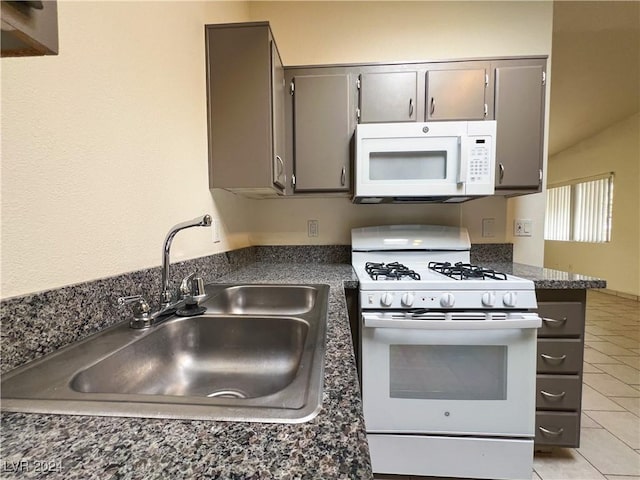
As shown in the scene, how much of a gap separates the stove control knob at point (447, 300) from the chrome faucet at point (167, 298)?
97 cm

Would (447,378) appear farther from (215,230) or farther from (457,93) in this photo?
(457,93)

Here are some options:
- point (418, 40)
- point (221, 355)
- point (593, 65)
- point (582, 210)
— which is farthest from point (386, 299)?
point (582, 210)

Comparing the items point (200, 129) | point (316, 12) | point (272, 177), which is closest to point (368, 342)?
point (272, 177)

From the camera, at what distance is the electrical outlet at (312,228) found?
2.07 metres

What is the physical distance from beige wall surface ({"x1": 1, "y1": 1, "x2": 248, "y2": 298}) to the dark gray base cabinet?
1.68m

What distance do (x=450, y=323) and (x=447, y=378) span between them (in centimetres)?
27

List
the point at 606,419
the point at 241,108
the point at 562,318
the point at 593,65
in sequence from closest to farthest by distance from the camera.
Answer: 1. the point at 562,318
2. the point at 241,108
3. the point at 606,419
4. the point at 593,65

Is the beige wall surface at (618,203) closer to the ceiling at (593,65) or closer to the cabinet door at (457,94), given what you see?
the ceiling at (593,65)

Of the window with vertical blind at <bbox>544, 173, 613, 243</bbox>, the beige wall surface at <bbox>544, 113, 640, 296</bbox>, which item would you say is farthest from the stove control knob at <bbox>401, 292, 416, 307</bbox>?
the beige wall surface at <bbox>544, 113, 640, 296</bbox>

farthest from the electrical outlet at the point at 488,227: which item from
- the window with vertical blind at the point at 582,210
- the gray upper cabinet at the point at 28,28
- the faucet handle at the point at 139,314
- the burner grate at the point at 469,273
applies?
the window with vertical blind at the point at 582,210

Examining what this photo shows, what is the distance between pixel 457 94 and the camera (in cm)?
164

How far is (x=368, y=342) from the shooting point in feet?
4.05

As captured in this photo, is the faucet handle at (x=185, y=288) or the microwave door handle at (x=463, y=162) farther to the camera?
the microwave door handle at (x=463, y=162)

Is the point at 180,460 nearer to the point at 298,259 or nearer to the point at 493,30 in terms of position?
the point at 298,259
